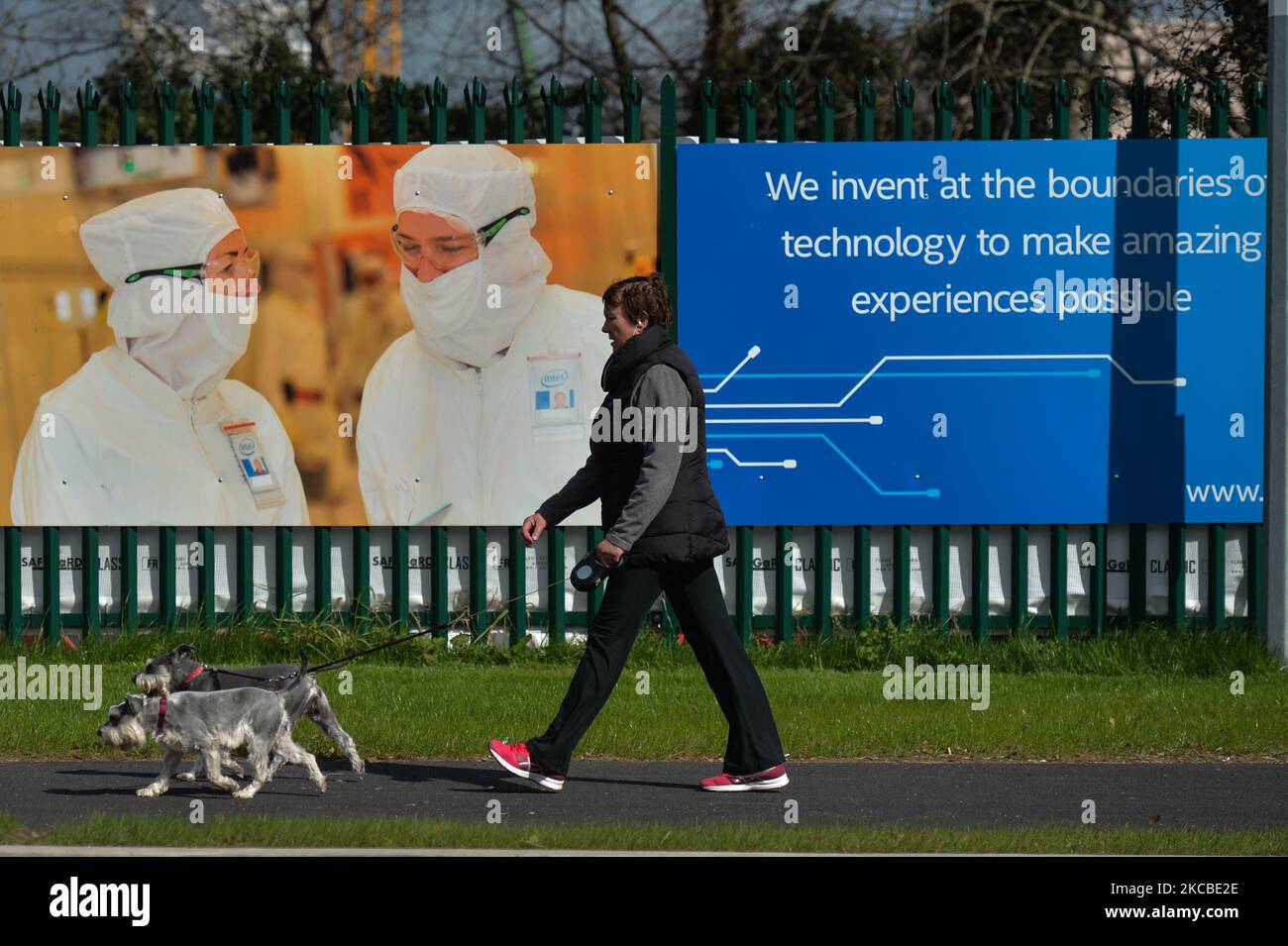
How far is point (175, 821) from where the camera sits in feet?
19.3

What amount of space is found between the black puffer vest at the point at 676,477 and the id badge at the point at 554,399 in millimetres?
3207

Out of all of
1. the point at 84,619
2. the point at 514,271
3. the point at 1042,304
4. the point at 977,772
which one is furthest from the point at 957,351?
the point at 84,619

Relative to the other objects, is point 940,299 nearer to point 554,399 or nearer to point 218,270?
point 554,399

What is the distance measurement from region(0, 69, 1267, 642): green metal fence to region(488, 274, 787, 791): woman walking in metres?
3.20

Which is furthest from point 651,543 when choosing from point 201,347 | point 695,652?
point 201,347

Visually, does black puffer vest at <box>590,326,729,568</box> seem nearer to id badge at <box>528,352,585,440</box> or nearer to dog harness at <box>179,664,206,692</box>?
dog harness at <box>179,664,206,692</box>

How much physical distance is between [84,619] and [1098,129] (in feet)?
21.4

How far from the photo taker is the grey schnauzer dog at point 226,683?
255 inches

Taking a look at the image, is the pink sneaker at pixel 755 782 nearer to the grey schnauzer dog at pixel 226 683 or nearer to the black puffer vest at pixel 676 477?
the black puffer vest at pixel 676 477

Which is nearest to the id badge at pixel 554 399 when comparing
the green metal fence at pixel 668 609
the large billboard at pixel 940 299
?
the green metal fence at pixel 668 609

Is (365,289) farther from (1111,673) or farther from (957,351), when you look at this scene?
(1111,673)

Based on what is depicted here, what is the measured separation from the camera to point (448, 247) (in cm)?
976

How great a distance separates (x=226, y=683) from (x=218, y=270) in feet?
12.0

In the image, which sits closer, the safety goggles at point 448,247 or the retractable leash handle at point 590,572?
the retractable leash handle at point 590,572
